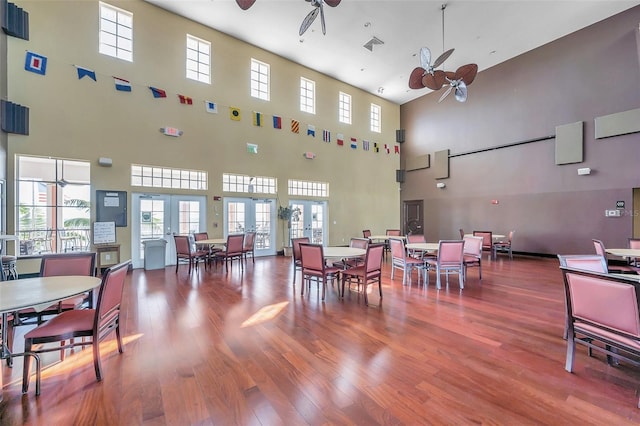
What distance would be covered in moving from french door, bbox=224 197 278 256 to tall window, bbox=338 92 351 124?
15.2 ft

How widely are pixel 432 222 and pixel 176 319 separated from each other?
417 inches

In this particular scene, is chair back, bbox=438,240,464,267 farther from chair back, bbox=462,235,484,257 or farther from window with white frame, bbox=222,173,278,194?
window with white frame, bbox=222,173,278,194

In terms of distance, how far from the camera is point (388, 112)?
40.8 feet

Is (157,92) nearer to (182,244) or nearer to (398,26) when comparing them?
(182,244)

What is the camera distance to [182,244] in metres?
6.22

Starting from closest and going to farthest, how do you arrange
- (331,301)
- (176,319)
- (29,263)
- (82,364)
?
(82,364)
(176,319)
(331,301)
(29,263)

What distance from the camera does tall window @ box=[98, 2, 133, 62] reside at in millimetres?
6340

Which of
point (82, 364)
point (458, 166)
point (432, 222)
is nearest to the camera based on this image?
point (82, 364)

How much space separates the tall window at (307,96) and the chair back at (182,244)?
19.9 feet

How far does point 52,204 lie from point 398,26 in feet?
31.5

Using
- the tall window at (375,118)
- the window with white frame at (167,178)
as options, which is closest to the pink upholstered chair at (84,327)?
the window with white frame at (167,178)

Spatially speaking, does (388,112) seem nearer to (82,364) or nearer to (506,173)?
(506,173)

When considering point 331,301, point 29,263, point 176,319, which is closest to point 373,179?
point 331,301

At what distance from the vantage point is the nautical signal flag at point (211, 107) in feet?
25.0
